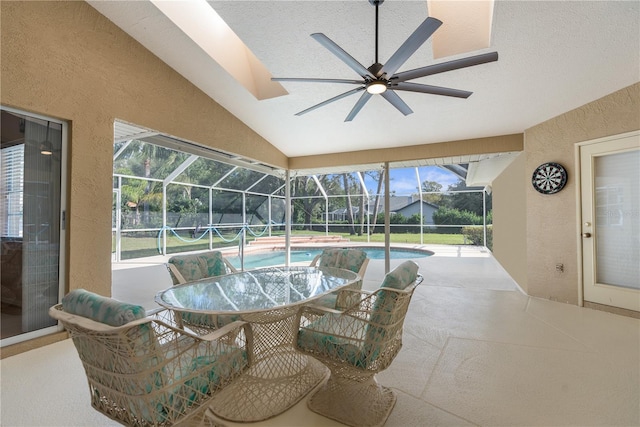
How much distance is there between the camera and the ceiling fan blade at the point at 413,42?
1650 mm

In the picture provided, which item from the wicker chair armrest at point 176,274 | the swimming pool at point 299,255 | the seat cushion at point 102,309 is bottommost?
the swimming pool at point 299,255

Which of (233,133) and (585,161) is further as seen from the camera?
(233,133)

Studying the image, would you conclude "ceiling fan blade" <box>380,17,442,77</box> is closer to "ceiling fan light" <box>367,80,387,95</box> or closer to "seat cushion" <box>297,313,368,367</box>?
"ceiling fan light" <box>367,80,387,95</box>

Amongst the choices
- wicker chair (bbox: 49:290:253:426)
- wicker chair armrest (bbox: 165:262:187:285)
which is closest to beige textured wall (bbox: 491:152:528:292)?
wicker chair armrest (bbox: 165:262:187:285)

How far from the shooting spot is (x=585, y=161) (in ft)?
12.5

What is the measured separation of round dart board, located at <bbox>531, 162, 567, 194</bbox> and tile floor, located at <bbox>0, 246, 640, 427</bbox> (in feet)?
5.09

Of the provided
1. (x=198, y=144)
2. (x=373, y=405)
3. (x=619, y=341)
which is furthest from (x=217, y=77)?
(x=619, y=341)

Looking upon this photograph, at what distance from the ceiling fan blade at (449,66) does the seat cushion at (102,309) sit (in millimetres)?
2039

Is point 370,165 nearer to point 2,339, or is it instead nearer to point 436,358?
point 436,358

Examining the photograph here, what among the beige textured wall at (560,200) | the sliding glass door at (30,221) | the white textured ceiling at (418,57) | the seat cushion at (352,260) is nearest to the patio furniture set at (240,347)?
the seat cushion at (352,260)

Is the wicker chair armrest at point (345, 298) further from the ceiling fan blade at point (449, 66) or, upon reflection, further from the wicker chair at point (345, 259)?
the ceiling fan blade at point (449, 66)

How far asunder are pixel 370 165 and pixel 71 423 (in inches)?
203

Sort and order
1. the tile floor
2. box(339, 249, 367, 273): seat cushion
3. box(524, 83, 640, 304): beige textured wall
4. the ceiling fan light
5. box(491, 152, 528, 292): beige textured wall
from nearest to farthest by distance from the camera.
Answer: the tile floor → the ceiling fan light → box(339, 249, 367, 273): seat cushion → box(524, 83, 640, 304): beige textured wall → box(491, 152, 528, 292): beige textured wall

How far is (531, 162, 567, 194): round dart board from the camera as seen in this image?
4.00 m
